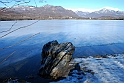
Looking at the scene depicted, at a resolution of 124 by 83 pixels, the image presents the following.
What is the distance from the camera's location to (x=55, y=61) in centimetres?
834

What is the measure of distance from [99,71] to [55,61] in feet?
8.11

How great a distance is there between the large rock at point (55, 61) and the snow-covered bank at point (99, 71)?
617mm

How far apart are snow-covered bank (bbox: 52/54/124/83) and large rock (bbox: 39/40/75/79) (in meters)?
0.62

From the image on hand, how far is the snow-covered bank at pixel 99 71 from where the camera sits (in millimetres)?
6945

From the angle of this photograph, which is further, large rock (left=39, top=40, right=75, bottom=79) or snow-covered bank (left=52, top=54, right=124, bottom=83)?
large rock (left=39, top=40, right=75, bottom=79)

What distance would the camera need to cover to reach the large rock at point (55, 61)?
779cm

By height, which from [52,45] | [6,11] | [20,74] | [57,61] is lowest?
[20,74]

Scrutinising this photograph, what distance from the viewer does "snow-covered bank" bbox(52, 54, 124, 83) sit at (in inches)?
273

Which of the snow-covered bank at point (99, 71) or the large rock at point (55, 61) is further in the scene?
the large rock at point (55, 61)

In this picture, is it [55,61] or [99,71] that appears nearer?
[99,71]

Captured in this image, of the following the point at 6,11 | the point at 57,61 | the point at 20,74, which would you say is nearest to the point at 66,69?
the point at 57,61

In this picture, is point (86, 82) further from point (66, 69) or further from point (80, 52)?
point (80, 52)

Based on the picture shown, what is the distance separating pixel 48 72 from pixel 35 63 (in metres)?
2.41

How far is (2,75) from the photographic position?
7.92m
